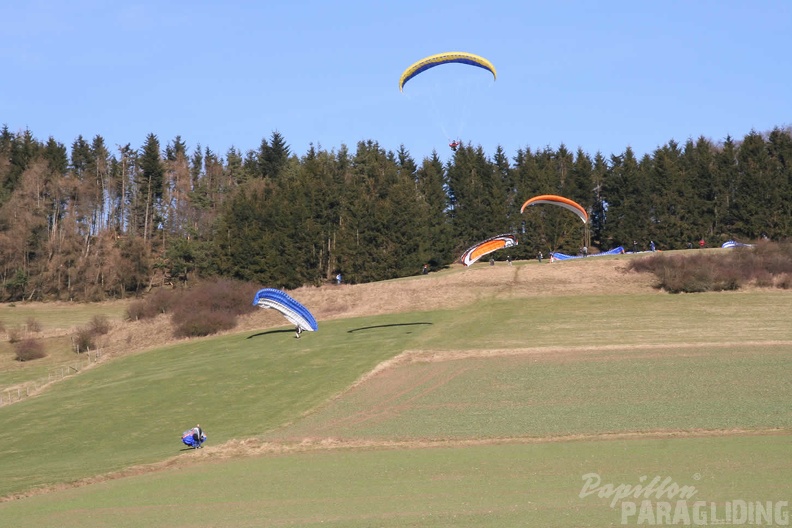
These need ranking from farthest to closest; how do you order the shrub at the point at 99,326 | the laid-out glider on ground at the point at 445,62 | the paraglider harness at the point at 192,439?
the shrub at the point at 99,326 < the laid-out glider on ground at the point at 445,62 < the paraglider harness at the point at 192,439

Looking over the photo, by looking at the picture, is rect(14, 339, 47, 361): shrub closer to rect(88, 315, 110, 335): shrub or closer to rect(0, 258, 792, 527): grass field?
rect(88, 315, 110, 335): shrub

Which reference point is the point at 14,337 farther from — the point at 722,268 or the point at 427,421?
the point at 722,268

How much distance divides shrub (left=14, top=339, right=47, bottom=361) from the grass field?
993 cm

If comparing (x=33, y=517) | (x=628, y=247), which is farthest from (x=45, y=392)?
(x=628, y=247)

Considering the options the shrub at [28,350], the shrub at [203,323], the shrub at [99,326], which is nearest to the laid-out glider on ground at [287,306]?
the shrub at [203,323]

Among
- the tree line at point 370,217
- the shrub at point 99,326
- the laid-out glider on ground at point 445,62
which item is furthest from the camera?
the tree line at point 370,217

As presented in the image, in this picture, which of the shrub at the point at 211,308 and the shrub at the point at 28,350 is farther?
the shrub at the point at 211,308

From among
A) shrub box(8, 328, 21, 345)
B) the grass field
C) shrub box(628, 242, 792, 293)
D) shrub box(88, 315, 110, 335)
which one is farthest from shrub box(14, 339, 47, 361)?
shrub box(628, 242, 792, 293)

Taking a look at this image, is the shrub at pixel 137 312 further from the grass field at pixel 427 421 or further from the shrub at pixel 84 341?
the grass field at pixel 427 421

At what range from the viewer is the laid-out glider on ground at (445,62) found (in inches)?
1967

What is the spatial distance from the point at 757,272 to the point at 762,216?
37.2m

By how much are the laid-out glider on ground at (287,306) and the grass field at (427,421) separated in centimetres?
144

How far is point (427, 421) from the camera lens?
3341 centimetres

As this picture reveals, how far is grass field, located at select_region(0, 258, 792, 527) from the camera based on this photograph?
75.3 ft
